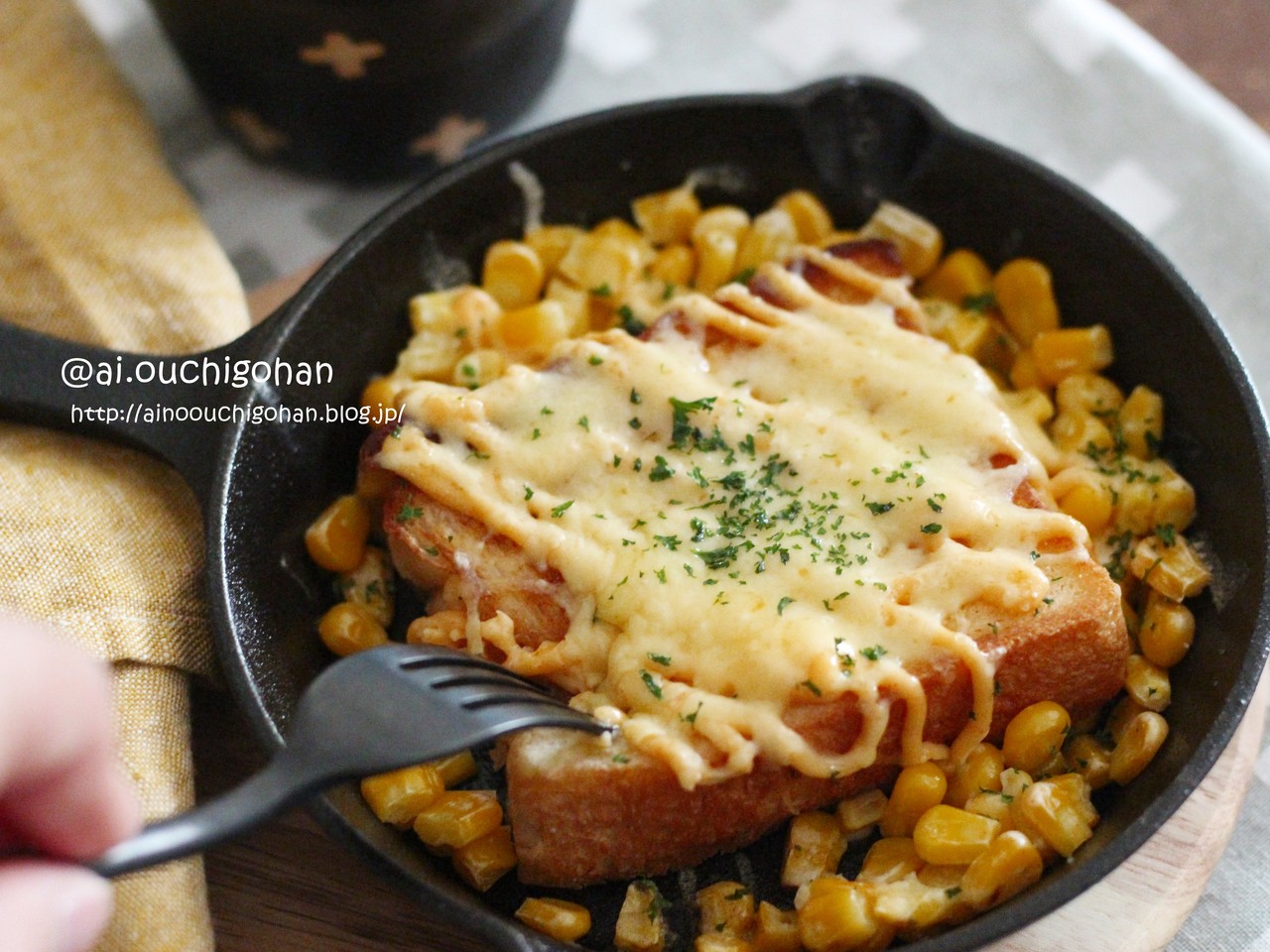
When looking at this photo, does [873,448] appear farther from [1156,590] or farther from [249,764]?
[249,764]

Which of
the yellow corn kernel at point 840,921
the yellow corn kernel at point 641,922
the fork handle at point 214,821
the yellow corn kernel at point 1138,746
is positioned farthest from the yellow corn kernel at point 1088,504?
the fork handle at point 214,821

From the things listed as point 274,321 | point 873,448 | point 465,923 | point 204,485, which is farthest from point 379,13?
point 465,923

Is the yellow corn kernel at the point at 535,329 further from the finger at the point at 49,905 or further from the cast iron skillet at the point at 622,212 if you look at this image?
the finger at the point at 49,905

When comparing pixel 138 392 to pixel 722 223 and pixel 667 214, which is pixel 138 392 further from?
pixel 722 223

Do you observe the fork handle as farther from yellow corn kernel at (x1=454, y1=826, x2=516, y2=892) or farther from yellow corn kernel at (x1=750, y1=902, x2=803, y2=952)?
yellow corn kernel at (x1=750, y1=902, x2=803, y2=952)

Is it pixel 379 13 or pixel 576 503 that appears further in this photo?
pixel 379 13

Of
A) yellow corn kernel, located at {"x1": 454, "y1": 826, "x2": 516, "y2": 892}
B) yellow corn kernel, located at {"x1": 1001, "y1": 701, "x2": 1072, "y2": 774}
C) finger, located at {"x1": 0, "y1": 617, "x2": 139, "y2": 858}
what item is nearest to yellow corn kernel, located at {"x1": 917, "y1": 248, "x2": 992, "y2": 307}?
yellow corn kernel, located at {"x1": 1001, "y1": 701, "x2": 1072, "y2": 774}

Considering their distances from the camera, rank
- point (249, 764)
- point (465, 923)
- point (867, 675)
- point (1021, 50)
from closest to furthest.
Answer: point (465, 923) < point (867, 675) < point (249, 764) < point (1021, 50)
